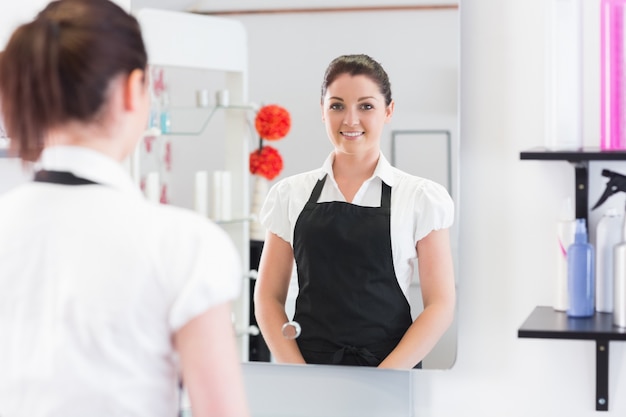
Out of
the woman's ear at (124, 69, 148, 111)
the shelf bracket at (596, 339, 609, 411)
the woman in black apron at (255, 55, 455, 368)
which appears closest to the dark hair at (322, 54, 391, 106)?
A: the woman in black apron at (255, 55, 455, 368)

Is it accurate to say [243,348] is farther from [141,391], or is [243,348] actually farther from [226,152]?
[141,391]

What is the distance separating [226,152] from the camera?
1.83 m

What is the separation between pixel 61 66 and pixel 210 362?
34cm

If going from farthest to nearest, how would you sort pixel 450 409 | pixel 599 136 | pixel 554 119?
pixel 450 409 < pixel 599 136 < pixel 554 119

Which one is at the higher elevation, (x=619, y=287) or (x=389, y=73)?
(x=389, y=73)

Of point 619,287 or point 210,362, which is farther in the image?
point 619,287

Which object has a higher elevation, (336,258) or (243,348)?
(336,258)

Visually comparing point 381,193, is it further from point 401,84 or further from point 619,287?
point 619,287

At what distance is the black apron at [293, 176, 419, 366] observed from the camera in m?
1.70

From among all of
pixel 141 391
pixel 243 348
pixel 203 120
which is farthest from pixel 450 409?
pixel 141 391

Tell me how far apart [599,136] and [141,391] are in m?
1.08

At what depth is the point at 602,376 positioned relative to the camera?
5.36 ft

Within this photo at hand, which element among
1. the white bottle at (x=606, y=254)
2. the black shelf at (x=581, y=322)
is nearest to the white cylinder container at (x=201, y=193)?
the black shelf at (x=581, y=322)

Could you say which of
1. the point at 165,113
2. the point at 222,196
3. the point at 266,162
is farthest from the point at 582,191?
→ the point at 165,113
